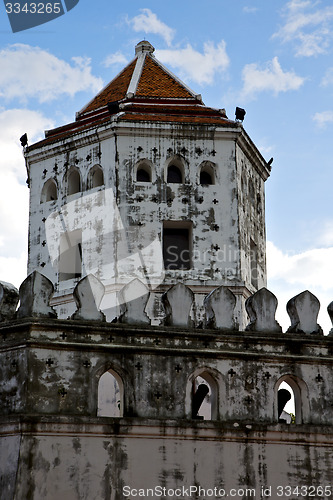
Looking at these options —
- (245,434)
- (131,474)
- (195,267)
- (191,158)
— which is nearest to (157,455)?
(131,474)

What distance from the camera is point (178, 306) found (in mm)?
14086

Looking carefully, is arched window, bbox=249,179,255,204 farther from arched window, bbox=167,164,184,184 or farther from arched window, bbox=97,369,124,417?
arched window, bbox=97,369,124,417

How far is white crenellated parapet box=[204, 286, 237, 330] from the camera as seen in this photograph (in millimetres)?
14125

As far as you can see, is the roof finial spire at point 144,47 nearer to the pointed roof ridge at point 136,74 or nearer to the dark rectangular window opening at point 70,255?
the pointed roof ridge at point 136,74

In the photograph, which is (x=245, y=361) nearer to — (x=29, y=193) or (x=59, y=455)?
(x=59, y=455)

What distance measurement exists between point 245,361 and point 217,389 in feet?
2.10

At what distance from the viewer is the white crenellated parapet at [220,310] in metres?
14.1

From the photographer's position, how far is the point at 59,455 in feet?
41.1

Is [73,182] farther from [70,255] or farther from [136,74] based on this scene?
[136,74]

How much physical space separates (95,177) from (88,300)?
6.64 m

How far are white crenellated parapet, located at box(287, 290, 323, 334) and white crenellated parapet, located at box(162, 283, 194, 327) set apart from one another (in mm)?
1817
